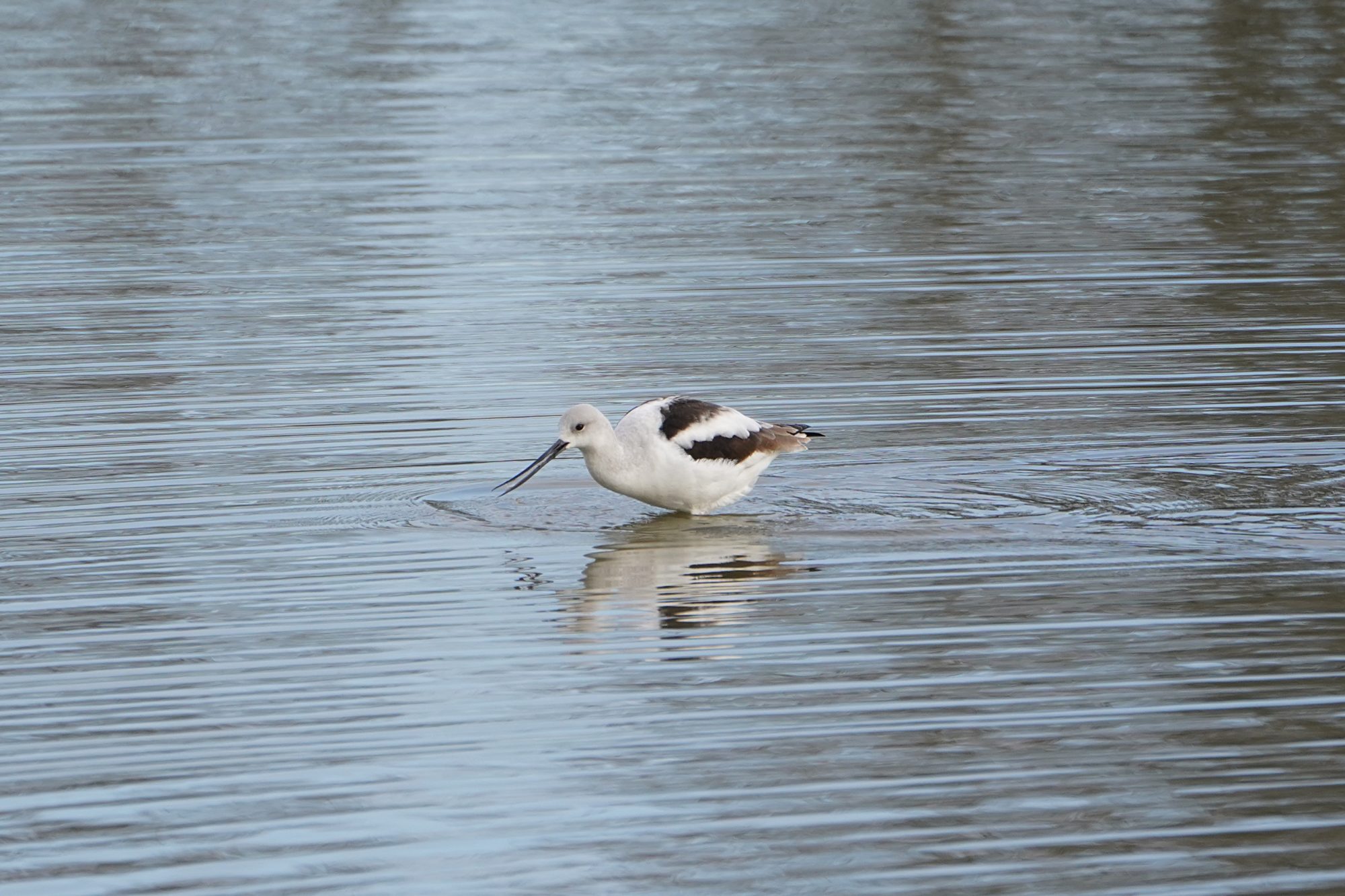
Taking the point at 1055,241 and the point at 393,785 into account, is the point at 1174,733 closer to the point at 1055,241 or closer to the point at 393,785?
the point at 393,785

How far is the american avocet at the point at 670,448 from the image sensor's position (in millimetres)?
11797

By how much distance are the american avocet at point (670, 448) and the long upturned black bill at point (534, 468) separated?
0.03ft

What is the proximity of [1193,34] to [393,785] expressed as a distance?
1093 inches

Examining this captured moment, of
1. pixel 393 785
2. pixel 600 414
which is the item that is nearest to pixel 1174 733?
pixel 393 785

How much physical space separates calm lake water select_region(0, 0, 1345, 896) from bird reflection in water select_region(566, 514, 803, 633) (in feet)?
0.12

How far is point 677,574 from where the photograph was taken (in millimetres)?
→ 11219

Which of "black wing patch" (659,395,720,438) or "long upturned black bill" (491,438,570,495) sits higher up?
"black wing patch" (659,395,720,438)

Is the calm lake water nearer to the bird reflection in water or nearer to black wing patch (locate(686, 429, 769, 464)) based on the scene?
the bird reflection in water

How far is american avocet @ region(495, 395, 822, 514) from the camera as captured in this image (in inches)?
464

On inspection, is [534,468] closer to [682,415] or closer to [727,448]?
[682,415]

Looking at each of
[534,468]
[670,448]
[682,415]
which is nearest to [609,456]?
[670,448]

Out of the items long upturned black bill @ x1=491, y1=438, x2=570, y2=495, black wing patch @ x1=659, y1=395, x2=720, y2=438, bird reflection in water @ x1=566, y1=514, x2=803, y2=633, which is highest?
black wing patch @ x1=659, y1=395, x2=720, y2=438

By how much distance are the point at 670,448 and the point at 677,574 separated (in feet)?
2.71

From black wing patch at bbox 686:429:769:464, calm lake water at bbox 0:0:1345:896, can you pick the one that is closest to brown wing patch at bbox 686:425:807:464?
black wing patch at bbox 686:429:769:464
